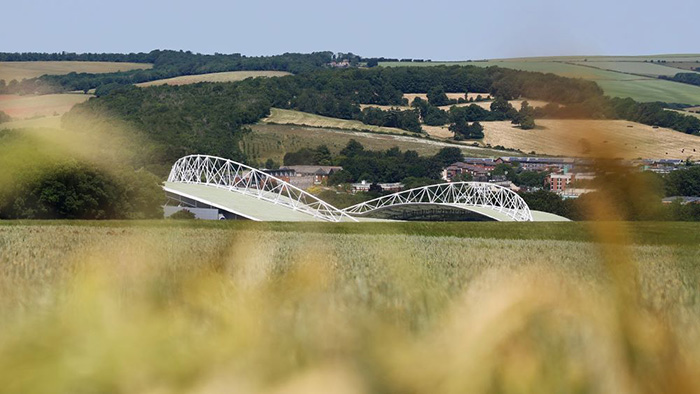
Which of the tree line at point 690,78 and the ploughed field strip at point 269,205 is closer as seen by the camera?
the tree line at point 690,78

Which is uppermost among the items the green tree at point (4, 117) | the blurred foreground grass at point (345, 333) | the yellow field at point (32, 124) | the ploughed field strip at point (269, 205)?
the blurred foreground grass at point (345, 333)

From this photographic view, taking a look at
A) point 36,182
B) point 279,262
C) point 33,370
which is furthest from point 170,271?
point 36,182

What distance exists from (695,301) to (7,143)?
3082 cm

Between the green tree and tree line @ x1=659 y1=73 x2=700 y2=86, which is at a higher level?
tree line @ x1=659 y1=73 x2=700 y2=86

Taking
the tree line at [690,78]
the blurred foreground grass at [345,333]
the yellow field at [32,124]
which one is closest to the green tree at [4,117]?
the yellow field at [32,124]

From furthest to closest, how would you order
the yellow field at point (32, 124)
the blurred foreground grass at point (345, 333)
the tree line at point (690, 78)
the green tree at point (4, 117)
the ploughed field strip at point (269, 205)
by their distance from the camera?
the ploughed field strip at point (269, 205) → the yellow field at point (32, 124) → the green tree at point (4, 117) → the tree line at point (690, 78) → the blurred foreground grass at point (345, 333)

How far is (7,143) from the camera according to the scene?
34.4 m

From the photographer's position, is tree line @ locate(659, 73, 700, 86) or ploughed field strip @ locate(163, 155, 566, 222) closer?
tree line @ locate(659, 73, 700, 86)

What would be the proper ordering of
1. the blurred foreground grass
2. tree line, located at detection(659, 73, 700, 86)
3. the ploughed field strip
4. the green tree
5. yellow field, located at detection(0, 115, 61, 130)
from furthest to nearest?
the ploughed field strip, yellow field, located at detection(0, 115, 61, 130), the green tree, tree line, located at detection(659, 73, 700, 86), the blurred foreground grass

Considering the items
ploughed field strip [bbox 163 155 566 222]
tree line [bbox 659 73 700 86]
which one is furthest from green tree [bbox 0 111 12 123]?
ploughed field strip [bbox 163 155 566 222]

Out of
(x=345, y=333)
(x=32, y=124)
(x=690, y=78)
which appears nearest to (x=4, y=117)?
(x=32, y=124)

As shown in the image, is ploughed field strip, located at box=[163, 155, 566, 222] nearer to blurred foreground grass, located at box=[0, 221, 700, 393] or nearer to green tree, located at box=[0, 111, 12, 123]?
green tree, located at box=[0, 111, 12, 123]

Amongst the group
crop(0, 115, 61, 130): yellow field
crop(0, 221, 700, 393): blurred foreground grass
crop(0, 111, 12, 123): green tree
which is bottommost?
crop(0, 115, 61, 130): yellow field

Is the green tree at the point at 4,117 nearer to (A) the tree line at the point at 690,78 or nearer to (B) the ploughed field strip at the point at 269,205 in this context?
(A) the tree line at the point at 690,78
